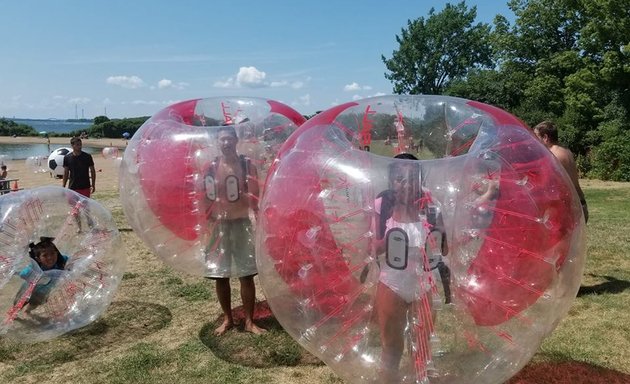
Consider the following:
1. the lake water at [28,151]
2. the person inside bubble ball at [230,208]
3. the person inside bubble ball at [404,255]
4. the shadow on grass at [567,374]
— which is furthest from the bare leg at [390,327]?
the lake water at [28,151]

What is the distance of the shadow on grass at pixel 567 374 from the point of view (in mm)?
3797

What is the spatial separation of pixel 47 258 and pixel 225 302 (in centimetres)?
159

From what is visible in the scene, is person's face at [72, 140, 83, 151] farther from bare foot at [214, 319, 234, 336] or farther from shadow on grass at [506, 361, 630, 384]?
shadow on grass at [506, 361, 630, 384]

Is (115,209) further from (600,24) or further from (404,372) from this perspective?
(600,24)

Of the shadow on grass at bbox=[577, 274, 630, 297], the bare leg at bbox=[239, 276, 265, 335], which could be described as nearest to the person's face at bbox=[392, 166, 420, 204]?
the bare leg at bbox=[239, 276, 265, 335]

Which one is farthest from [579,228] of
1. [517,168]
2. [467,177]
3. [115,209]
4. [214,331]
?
[115,209]

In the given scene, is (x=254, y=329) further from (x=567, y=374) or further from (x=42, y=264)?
(x=567, y=374)

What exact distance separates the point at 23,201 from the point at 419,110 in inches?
136

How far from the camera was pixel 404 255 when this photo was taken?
2.61 metres

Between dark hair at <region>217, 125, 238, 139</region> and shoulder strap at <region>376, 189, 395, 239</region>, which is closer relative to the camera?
shoulder strap at <region>376, 189, 395, 239</region>

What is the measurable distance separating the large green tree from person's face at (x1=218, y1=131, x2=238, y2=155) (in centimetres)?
4647

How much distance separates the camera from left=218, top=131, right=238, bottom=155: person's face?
4.20 metres

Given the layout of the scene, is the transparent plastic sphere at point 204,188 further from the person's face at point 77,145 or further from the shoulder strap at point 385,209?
the person's face at point 77,145

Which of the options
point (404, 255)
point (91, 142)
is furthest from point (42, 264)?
point (91, 142)
